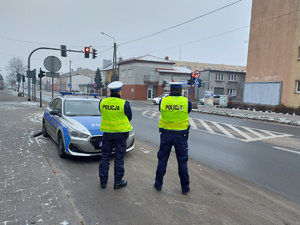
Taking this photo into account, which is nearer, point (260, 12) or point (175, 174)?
point (175, 174)

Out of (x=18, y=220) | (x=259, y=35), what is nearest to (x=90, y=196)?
(x=18, y=220)

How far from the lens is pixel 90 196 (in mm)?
3523

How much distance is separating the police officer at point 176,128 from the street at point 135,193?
442 millimetres

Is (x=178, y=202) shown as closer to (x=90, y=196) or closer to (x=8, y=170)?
(x=90, y=196)

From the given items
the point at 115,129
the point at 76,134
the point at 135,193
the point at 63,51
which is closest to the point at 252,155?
the point at 135,193

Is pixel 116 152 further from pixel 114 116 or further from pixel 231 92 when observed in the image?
pixel 231 92

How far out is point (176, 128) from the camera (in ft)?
12.0

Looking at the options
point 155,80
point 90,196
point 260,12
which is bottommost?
point 90,196

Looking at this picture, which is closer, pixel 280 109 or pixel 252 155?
pixel 252 155

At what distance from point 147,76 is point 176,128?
35.8 metres

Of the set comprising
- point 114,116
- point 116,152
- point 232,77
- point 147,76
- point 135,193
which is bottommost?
point 135,193

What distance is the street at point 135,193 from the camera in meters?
2.98

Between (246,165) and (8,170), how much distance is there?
5.13m

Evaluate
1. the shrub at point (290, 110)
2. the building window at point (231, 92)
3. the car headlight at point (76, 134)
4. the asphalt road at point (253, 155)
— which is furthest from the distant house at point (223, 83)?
the car headlight at point (76, 134)
